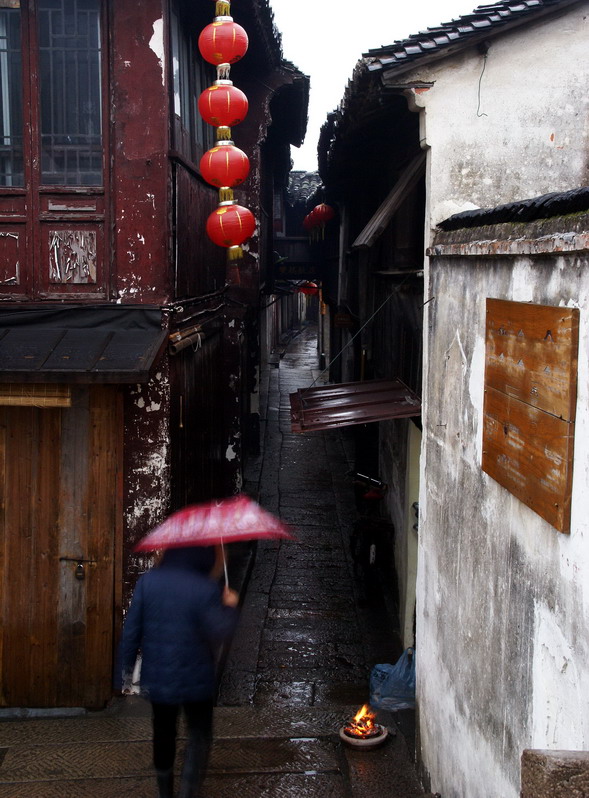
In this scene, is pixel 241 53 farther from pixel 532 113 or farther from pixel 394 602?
pixel 394 602

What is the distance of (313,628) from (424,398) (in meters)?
5.03

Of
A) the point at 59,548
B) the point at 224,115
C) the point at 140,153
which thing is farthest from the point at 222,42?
the point at 59,548

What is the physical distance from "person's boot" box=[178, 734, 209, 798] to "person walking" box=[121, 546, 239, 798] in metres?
0.02

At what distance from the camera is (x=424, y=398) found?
27.9 feet

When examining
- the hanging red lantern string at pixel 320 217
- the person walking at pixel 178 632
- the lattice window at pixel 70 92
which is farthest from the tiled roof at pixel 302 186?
the person walking at pixel 178 632

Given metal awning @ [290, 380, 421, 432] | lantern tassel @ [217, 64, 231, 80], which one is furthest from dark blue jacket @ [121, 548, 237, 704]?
lantern tassel @ [217, 64, 231, 80]

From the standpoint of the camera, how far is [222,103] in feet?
31.6

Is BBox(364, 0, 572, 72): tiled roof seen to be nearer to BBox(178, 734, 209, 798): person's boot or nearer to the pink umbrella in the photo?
the pink umbrella

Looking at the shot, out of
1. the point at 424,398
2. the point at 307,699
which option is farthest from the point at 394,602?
the point at 424,398

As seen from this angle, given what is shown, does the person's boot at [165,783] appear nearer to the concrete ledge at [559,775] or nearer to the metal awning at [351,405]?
the metal awning at [351,405]

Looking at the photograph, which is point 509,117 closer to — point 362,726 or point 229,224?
point 229,224

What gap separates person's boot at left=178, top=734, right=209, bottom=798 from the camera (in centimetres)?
632

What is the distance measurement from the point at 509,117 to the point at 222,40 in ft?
11.0

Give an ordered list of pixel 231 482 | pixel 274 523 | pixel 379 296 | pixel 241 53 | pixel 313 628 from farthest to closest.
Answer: pixel 231 482, pixel 379 296, pixel 313 628, pixel 241 53, pixel 274 523
